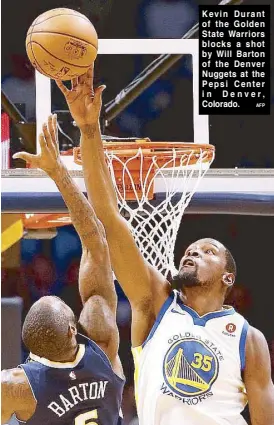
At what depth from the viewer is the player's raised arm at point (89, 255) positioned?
1934 mm

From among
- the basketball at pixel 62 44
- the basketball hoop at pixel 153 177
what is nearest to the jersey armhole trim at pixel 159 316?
the basketball hoop at pixel 153 177

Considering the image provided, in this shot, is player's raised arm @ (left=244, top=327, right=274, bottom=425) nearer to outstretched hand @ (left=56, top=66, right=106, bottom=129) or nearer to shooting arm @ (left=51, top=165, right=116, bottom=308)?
shooting arm @ (left=51, top=165, right=116, bottom=308)

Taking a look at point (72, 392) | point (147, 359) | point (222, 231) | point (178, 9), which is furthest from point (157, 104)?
point (72, 392)

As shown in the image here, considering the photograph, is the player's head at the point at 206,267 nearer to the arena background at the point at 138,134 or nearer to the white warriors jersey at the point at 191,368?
the white warriors jersey at the point at 191,368

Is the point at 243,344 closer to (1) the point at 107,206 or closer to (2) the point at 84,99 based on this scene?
(1) the point at 107,206

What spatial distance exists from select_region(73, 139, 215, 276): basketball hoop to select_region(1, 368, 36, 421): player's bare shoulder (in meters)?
0.63

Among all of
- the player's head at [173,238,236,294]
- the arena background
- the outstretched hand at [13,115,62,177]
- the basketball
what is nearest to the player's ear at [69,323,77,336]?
the outstretched hand at [13,115,62,177]

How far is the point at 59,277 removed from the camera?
10.1 feet

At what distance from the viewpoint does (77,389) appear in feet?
6.10

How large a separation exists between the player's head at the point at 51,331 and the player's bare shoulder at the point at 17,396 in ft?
0.25

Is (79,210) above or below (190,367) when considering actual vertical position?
above

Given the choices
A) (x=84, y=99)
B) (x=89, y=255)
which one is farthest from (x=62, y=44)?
(x=89, y=255)

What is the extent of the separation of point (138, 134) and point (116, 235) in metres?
0.65

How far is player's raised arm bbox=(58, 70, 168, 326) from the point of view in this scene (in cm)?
211
